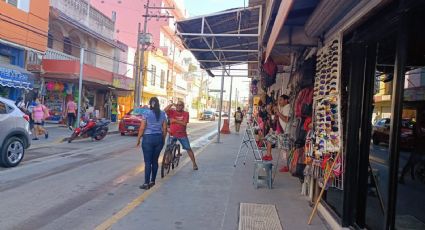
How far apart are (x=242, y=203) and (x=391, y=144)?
3429 mm

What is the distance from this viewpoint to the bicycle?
31.6 ft

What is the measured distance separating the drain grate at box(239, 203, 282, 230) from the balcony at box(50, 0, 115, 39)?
2119 cm

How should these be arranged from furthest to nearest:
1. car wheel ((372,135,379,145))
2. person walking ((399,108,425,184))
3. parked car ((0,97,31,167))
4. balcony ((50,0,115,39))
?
1. balcony ((50,0,115,39))
2. parked car ((0,97,31,167))
3. person walking ((399,108,425,184))
4. car wheel ((372,135,379,145))

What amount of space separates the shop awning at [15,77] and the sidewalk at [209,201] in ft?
39.7

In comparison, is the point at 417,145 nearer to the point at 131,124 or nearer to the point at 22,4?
the point at 131,124

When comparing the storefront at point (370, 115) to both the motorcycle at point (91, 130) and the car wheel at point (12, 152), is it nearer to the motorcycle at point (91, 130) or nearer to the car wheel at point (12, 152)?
the car wheel at point (12, 152)

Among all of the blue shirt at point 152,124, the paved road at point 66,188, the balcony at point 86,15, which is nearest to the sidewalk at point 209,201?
the paved road at point 66,188

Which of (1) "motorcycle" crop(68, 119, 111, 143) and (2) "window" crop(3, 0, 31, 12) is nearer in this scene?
(1) "motorcycle" crop(68, 119, 111, 143)

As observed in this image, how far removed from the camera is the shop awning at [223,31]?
36.7 feet

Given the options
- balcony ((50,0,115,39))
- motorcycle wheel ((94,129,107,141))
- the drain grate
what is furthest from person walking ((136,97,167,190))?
balcony ((50,0,115,39))

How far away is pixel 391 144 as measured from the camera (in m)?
4.11

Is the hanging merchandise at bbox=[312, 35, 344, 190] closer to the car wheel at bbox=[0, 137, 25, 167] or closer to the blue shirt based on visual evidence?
the blue shirt

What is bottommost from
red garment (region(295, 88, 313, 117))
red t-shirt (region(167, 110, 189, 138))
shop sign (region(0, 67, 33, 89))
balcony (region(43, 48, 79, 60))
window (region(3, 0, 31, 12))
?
red t-shirt (region(167, 110, 189, 138))

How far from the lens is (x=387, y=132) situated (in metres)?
4.38
